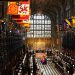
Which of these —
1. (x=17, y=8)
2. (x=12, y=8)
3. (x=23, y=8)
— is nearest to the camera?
(x=12, y=8)

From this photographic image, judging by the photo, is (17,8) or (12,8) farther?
(17,8)

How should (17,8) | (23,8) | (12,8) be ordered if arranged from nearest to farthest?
(12,8)
(17,8)
(23,8)

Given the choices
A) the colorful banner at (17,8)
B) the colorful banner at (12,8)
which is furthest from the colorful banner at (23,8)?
the colorful banner at (12,8)

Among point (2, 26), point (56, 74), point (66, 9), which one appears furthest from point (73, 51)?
point (2, 26)

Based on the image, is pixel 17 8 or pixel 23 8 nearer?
pixel 17 8

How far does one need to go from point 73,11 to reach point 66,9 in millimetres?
8040

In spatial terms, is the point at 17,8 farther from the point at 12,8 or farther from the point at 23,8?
the point at 23,8

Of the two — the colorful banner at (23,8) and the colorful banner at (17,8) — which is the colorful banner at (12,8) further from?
the colorful banner at (23,8)

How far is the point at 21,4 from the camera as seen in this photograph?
1655 cm

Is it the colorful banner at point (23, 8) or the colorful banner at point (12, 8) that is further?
the colorful banner at point (23, 8)

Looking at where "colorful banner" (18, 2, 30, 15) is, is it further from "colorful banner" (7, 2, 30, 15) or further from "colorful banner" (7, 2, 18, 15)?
"colorful banner" (7, 2, 18, 15)

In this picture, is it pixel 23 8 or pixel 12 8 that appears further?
pixel 23 8

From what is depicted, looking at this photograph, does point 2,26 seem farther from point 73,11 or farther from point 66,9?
point 66,9

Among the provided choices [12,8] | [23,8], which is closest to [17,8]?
[12,8]
